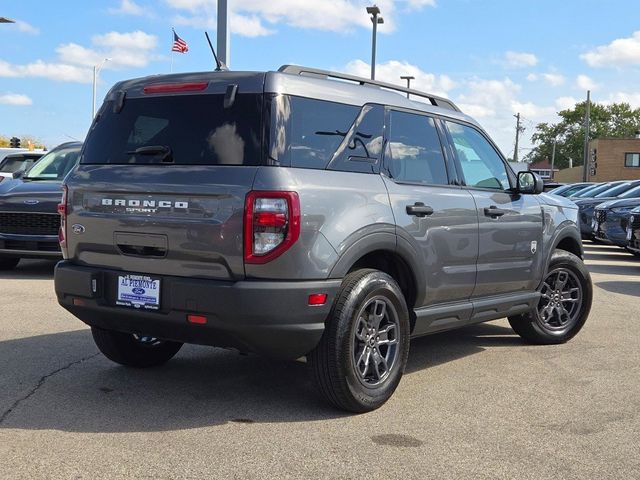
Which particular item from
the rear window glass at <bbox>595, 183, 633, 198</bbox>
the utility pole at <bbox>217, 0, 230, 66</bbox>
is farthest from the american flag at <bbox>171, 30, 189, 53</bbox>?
the rear window glass at <bbox>595, 183, 633, 198</bbox>

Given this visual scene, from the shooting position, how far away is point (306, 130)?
4461mm

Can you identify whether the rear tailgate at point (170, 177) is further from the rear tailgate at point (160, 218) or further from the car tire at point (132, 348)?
the car tire at point (132, 348)

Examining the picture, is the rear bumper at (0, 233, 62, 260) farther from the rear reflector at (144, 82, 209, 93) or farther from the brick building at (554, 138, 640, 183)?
the brick building at (554, 138, 640, 183)

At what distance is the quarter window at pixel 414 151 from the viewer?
504 centimetres

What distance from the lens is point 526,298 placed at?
6191 mm

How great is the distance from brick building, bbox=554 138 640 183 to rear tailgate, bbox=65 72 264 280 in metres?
64.5

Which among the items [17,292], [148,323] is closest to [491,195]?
[148,323]

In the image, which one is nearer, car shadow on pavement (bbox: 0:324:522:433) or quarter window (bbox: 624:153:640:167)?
car shadow on pavement (bbox: 0:324:522:433)

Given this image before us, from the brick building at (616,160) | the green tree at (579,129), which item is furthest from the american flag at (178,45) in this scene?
the green tree at (579,129)

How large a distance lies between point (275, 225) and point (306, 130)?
0.69 meters

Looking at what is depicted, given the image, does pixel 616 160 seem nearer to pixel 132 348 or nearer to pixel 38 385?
pixel 132 348

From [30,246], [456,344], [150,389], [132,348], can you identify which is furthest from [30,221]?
[456,344]

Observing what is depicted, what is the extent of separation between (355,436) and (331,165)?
5.12 feet

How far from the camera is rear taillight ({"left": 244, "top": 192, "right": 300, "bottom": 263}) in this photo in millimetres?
4098
